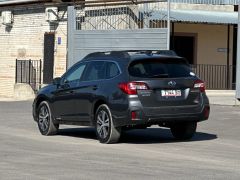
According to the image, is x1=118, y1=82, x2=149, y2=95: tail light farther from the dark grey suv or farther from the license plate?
the license plate

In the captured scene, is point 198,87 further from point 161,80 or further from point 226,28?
point 226,28

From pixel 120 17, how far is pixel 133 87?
42.6ft

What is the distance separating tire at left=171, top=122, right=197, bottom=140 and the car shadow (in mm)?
144

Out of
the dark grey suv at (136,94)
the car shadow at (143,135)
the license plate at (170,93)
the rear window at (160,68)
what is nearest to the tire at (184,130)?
the dark grey suv at (136,94)

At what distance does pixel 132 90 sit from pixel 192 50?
17.9 meters

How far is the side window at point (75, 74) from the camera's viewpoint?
1405cm

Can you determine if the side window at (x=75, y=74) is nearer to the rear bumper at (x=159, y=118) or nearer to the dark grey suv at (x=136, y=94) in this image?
the dark grey suv at (x=136, y=94)

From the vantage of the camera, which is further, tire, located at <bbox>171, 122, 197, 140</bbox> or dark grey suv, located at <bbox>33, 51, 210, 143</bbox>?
tire, located at <bbox>171, 122, 197, 140</bbox>

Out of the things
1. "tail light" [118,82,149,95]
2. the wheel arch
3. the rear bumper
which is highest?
"tail light" [118,82,149,95]

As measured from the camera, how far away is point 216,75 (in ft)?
96.6

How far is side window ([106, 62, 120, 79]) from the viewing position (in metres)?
12.9

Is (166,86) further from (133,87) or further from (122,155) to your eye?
(122,155)

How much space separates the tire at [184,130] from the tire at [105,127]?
1.50 meters

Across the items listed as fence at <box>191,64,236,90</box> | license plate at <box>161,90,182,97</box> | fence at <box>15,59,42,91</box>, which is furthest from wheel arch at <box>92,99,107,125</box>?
fence at <box>15,59,42,91</box>
